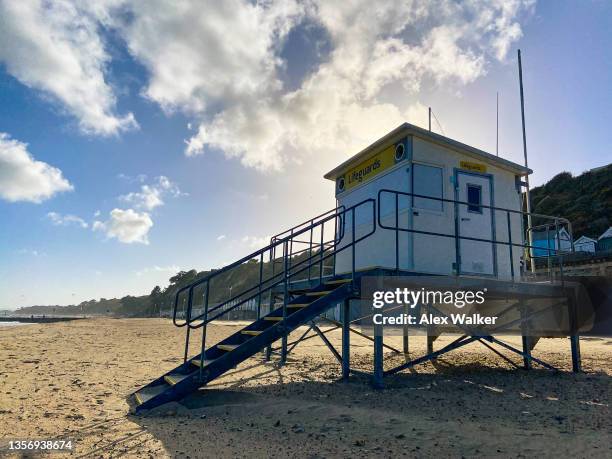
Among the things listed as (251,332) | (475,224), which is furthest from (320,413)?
(475,224)

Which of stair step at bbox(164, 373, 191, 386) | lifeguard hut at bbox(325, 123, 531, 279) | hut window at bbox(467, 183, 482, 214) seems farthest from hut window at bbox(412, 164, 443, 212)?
stair step at bbox(164, 373, 191, 386)

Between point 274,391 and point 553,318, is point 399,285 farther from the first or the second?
point 553,318

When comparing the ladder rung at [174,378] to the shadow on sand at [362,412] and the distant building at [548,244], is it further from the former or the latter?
the distant building at [548,244]

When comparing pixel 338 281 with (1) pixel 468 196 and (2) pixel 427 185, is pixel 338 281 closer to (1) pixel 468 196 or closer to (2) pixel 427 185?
(2) pixel 427 185

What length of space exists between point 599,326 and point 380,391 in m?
14.3

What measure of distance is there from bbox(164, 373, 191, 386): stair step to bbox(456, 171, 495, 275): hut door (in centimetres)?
542

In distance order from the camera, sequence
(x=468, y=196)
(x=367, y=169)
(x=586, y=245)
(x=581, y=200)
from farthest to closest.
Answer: (x=581, y=200)
(x=586, y=245)
(x=367, y=169)
(x=468, y=196)

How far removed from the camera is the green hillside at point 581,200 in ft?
161

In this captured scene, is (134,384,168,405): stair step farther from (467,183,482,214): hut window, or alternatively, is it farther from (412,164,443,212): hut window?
(467,183,482,214): hut window

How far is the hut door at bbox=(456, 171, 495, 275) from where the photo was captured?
8.41 metres

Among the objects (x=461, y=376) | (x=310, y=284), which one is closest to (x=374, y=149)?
(x=310, y=284)

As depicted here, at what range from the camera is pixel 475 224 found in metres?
8.65

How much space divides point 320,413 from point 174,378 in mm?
2285

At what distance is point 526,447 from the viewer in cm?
398
